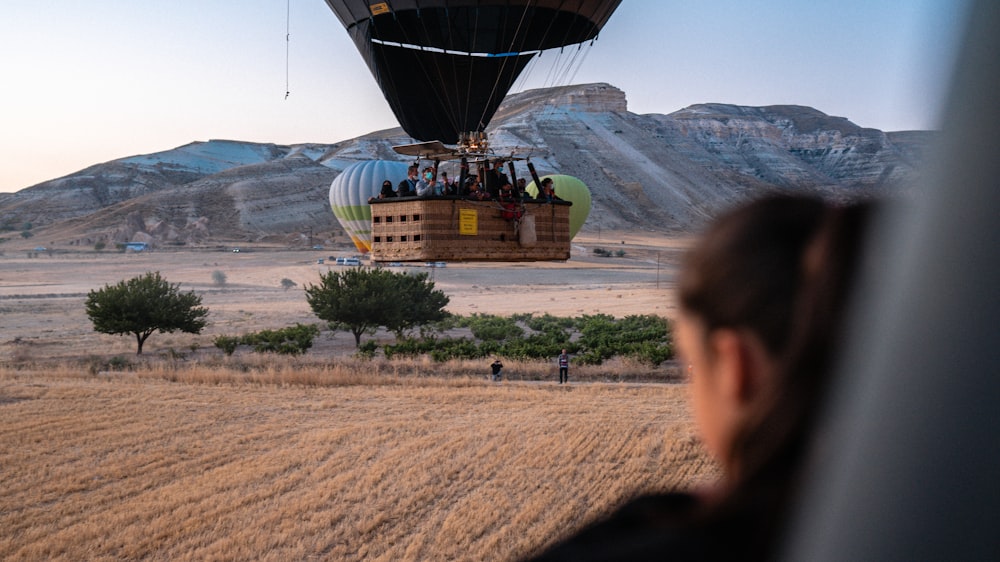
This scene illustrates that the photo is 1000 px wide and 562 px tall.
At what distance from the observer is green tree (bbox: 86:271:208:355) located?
115 ft

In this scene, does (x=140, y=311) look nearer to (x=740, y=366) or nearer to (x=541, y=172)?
(x=740, y=366)

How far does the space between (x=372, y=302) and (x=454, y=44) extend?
76.1 feet

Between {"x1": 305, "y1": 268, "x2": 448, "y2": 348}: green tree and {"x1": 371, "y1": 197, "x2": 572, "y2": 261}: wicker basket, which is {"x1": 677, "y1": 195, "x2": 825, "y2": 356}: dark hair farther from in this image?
{"x1": 305, "y1": 268, "x2": 448, "y2": 348}: green tree

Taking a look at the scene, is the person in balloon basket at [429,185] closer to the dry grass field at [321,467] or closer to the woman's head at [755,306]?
the dry grass field at [321,467]

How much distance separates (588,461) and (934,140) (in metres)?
14.2

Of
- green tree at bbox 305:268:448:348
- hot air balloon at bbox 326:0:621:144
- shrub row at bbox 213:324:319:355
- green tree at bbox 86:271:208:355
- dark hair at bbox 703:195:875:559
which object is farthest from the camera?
green tree at bbox 305:268:448:348

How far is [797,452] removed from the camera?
91cm

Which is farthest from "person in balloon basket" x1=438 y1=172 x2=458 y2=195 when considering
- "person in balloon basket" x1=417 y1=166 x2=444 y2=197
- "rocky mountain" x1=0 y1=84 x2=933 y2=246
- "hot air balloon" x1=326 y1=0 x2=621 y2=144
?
"rocky mountain" x1=0 y1=84 x2=933 y2=246

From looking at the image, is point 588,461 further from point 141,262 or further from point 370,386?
point 141,262

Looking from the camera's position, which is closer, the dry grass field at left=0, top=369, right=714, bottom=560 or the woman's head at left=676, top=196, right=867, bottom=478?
the woman's head at left=676, top=196, right=867, bottom=478

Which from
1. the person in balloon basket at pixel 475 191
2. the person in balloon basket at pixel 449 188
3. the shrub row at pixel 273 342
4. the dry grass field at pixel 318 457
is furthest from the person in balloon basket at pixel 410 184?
the shrub row at pixel 273 342

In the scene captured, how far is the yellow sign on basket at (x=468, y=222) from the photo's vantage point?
1064 cm

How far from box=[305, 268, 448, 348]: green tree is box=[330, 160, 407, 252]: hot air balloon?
9.46 m

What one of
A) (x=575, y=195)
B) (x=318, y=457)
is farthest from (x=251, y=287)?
(x=318, y=457)
